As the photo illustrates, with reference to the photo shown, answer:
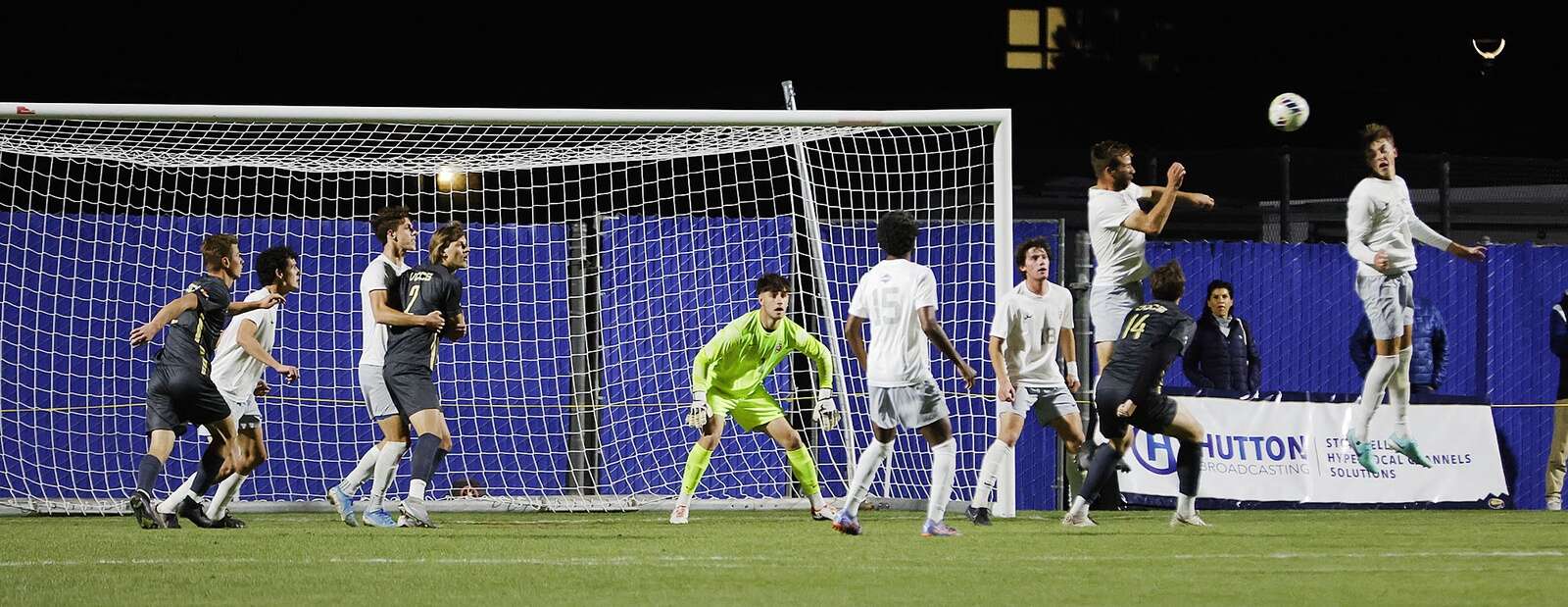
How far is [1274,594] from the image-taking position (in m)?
6.91

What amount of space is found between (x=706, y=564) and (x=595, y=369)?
565 cm

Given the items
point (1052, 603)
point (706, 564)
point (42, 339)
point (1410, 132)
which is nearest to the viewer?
Answer: point (1052, 603)

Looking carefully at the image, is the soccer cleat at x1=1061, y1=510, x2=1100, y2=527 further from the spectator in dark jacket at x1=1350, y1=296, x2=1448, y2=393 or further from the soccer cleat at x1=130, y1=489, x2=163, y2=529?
the soccer cleat at x1=130, y1=489, x2=163, y2=529

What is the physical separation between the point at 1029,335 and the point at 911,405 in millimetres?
1861

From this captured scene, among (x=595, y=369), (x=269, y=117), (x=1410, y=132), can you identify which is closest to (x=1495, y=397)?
(x=595, y=369)

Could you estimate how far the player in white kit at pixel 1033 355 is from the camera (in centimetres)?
1109

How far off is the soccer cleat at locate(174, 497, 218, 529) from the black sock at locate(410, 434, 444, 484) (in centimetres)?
129

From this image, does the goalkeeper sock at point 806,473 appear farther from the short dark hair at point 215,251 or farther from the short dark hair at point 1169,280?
the short dark hair at point 215,251

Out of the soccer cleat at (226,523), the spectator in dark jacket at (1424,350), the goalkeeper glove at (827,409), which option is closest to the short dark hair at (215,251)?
the soccer cleat at (226,523)

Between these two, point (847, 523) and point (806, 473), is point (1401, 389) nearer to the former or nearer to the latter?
point (847, 523)

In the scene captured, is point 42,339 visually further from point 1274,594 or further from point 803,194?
point 1274,594

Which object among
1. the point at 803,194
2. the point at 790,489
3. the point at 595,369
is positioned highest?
the point at 803,194

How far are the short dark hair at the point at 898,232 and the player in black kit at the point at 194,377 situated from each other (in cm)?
349

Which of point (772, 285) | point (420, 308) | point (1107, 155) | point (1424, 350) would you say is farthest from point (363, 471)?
point (1424, 350)
